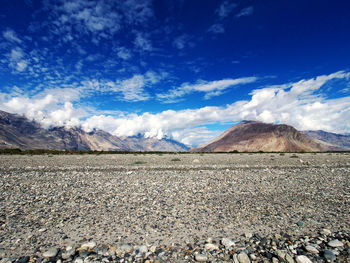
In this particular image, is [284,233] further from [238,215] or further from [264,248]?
[238,215]

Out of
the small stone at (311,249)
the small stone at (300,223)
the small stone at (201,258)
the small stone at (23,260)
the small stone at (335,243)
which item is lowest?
the small stone at (23,260)

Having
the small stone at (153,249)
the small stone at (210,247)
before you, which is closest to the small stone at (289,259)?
the small stone at (210,247)

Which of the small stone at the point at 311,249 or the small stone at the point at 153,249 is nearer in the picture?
the small stone at the point at 311,249

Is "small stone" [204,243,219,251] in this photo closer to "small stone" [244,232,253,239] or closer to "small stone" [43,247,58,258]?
"small stone" [244,232,253,239]

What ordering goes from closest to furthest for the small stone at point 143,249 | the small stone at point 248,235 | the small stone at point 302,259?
the small stone at point 302,259
the small stone at point 143,249
the small stone at point 248,235

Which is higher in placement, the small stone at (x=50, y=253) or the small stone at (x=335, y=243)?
the small stone at (x=335, y=243)

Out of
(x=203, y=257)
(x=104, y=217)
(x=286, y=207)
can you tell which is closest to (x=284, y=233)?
(x=286, y=207)

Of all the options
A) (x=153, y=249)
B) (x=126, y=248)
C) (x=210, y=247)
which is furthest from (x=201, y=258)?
(x=126, y=248)

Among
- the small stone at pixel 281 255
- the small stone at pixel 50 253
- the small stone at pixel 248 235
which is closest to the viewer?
the small stone at pixel 281 255

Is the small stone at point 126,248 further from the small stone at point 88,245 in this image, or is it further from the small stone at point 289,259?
the small stone at point 289,259

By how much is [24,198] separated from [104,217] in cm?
481

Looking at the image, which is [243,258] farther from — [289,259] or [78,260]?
[78,260]

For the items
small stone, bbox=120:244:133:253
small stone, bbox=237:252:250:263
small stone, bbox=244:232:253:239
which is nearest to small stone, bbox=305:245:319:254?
small stone, bbox=244:232:253:239

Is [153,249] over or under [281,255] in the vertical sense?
under
